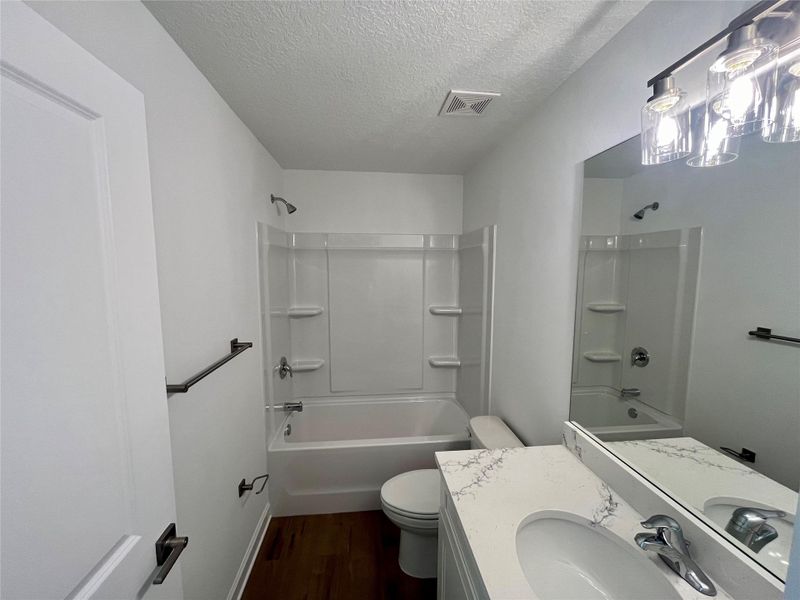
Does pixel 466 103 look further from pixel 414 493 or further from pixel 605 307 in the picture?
pixel 414 493

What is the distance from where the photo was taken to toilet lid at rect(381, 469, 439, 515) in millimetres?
1668

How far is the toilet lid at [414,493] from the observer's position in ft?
5.47

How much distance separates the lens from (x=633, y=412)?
107cm

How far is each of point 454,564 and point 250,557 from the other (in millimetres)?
1377

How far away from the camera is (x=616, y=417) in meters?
1.12

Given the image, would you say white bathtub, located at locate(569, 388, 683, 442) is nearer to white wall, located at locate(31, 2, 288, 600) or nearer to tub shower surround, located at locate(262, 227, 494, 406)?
tub shower surround, located at locate(262, 227, 494, 406)

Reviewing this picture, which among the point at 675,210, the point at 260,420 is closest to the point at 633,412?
the point at 675,210

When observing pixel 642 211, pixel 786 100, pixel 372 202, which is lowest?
pixel 642 211

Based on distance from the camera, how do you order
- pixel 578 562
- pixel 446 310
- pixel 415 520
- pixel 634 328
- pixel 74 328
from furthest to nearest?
pixel 446 310 → pixel 415 520 → pixel 634 328 → pixel 578 562 → pixel 74 328

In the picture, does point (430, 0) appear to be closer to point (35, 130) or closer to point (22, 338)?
point (35, 130)

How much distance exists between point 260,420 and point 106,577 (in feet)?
4.74

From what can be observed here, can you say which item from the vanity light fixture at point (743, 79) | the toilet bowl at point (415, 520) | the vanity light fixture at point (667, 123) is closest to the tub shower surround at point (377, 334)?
the toilet bowl at point (415, 520)

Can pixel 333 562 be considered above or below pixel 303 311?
below

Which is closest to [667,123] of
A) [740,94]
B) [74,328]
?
[740,94]
